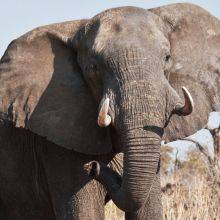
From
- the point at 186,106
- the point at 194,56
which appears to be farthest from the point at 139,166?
the point at 194,56

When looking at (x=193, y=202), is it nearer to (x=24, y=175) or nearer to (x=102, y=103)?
(x=24, y=175)

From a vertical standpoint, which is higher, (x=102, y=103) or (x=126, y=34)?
(x=126, y=34)

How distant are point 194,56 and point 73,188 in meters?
1.33

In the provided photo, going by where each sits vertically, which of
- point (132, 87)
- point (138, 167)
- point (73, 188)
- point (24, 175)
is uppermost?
point (132, 87)

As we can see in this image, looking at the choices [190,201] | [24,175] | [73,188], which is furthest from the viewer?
[190,201]

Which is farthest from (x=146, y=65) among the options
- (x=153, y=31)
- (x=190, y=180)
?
(x=190, y=180)

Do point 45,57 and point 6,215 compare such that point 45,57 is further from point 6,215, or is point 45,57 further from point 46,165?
point 6,215

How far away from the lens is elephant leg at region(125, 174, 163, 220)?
7836 mm

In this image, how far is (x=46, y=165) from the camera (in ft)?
25.8

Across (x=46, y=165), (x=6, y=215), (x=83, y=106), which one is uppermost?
(x=83, y=106)

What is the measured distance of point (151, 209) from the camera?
25.9 feet

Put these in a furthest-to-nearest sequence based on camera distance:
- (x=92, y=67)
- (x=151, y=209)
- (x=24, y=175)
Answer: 1. (x=24, y=175)
2. (x=151, y=209)
3. (x=92, y=67)

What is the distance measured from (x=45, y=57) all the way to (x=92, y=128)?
700 mm

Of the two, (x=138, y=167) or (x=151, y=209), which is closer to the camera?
(x=138, y=167)
